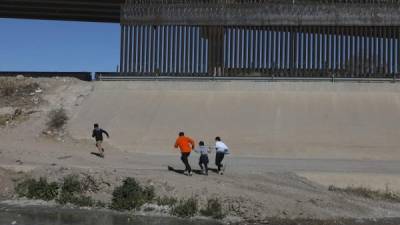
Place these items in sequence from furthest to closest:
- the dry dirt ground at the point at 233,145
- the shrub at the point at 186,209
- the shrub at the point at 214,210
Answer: the dry dirt ground at the point at 233,145 → the shrub at the point at 186,209 → the shrub at the point at 214,210

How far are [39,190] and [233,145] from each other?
12202 mm

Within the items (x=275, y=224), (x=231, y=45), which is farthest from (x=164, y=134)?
(x=275, y=224)

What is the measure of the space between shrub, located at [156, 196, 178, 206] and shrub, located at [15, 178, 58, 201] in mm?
3202

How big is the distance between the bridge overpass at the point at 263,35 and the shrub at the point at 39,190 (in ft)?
63.4

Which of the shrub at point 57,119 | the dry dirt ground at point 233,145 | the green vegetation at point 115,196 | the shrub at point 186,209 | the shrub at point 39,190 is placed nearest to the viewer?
the shrub at point 186,209

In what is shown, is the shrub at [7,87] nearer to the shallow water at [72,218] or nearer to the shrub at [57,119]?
the shrub at [57,119]

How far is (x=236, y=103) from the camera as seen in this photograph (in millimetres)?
32156

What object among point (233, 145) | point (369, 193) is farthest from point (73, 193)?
point (233, 145)

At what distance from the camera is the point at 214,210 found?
1564 centimetres

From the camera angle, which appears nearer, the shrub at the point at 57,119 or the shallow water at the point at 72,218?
the shallow water at the point at 72,218

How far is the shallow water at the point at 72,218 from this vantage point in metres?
14.4

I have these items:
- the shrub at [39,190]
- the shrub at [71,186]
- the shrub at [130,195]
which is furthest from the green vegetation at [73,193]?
the shrub at [130,195]

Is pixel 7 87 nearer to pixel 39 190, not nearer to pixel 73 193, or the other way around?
pixel 39 190

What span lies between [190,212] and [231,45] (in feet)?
71.9
